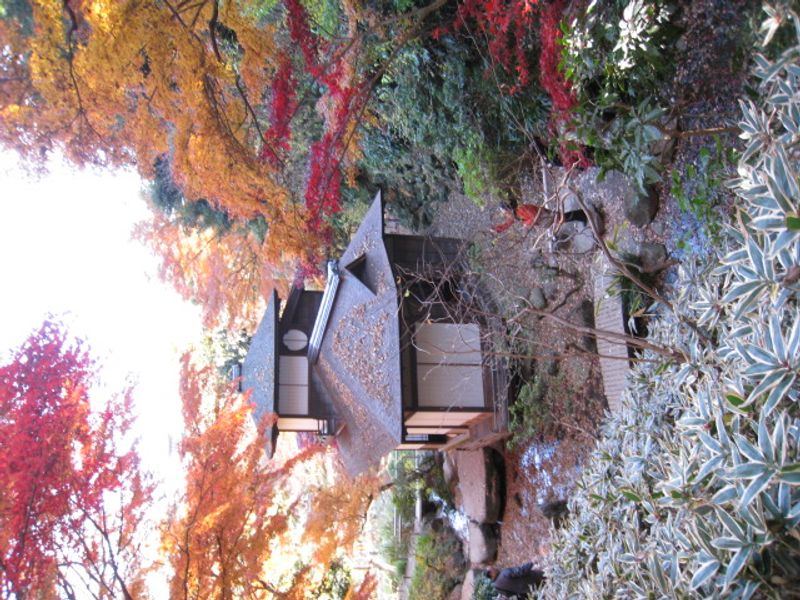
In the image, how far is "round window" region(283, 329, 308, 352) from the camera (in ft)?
33.2

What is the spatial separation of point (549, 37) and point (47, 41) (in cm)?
607

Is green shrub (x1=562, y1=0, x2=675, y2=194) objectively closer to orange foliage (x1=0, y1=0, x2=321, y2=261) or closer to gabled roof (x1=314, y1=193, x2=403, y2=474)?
gabled roof (x1=314, y1=193, x2=403, y2=474)

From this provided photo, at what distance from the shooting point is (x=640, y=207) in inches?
255

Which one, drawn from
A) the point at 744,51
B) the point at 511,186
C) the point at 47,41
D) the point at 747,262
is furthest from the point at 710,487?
the point at 47,41

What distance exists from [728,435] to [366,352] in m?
5.40

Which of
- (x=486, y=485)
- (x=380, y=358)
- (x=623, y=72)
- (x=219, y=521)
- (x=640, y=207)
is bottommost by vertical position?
(x=219, y=521)

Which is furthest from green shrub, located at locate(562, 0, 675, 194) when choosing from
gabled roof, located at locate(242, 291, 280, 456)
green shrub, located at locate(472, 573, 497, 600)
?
green shrub, located at locate(472, 573, 497, 600)

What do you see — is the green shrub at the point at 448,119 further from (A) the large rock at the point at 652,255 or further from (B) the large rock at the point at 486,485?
(B) the large rock at the point at 486,485

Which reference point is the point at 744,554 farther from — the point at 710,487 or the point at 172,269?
the point at 172,269

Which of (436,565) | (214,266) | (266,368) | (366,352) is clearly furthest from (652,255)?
(214,266)

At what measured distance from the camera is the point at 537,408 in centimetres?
851

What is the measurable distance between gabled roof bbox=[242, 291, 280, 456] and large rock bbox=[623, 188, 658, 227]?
563cm

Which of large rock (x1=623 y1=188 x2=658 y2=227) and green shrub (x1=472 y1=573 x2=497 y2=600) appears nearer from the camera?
large rock (x1=623 y1=188 x2=658 y2=227)

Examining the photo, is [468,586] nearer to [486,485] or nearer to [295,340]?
[486,485]
